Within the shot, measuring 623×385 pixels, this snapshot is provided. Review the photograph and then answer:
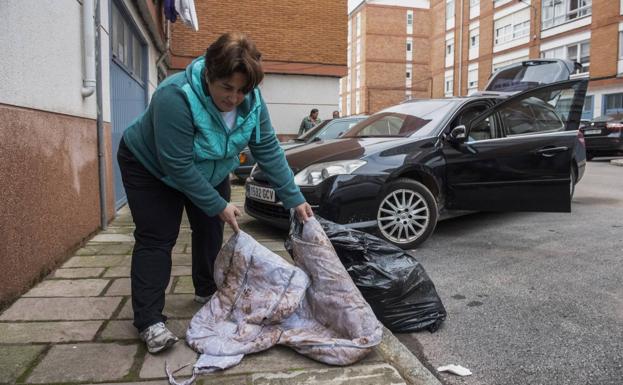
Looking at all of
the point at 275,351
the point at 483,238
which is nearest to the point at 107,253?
the point at 275,351

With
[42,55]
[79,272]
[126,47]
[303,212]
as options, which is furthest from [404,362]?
[126,47]

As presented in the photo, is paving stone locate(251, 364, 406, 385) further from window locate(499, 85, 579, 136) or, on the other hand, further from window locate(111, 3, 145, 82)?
window locate(111, 3, 145, 82)

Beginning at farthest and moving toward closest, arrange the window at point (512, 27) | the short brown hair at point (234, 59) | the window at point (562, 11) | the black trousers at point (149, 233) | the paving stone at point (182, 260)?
the window at point (512, 27)
the window at point (562, 11)
the paving stone at point (182, 260)
the black trousers at point (149, 233)
the short brown hair at point (234, 59)

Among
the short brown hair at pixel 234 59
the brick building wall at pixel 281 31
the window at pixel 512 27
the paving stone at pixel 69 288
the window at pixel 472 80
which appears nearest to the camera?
the short brown hair at pixel 234 59

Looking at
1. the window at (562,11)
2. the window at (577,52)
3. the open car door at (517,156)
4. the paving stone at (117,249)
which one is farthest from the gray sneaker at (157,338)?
the window at (562,11)

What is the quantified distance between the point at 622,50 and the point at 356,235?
2836 cm

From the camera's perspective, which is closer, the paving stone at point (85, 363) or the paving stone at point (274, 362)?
the paving stone at point (85, 363)

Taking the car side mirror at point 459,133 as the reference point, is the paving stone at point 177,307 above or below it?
below

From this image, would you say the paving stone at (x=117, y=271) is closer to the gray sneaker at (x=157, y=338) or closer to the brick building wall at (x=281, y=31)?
the gray sneaker at (x=157, y=338)

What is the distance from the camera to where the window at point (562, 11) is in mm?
28438

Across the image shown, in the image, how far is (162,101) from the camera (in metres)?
2.28

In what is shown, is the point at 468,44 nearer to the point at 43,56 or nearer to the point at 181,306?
the point at 43,56

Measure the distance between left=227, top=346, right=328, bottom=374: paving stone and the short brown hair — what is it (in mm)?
1261

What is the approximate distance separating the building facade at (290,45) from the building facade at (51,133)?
380 inches
